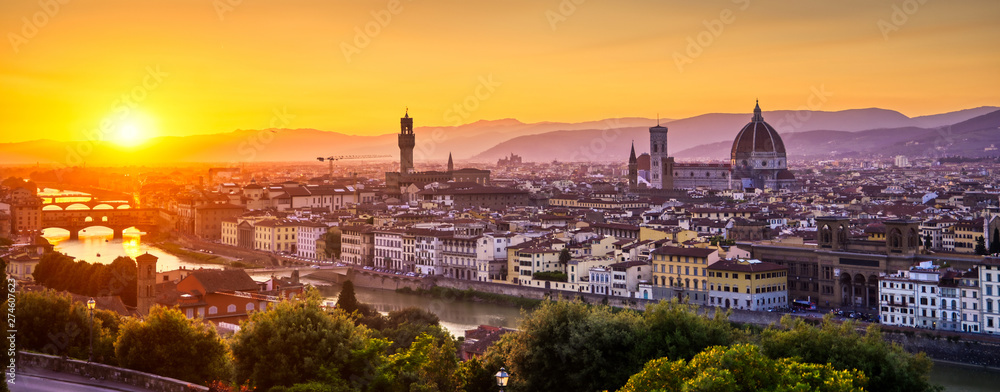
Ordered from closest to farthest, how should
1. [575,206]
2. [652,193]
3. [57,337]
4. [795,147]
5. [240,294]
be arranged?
[57,337], [240,294], [575,206], [652,193], [795,147]

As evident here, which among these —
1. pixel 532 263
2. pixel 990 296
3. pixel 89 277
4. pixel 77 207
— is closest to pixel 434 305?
pixel 532 263

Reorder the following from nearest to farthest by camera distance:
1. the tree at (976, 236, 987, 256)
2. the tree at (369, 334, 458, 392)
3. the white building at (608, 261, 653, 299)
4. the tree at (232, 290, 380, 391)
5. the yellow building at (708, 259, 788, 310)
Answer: the tree at (369, 334, 458, 392)
the tree at (232, 290, 380, 391)
the yellow building at (708, 259, 788, 310)
the white building at (608, 261, 653, 299)
the tree at (976, 236, 987, 256)

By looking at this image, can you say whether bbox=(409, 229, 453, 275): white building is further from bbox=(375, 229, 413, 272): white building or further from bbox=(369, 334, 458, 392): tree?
bbox=(369, 334, 458, 392): tree

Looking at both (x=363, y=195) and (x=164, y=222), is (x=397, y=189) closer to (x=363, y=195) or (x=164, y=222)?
(x=363, y=195)

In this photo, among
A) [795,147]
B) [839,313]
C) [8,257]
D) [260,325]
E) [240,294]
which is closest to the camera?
[260,325]

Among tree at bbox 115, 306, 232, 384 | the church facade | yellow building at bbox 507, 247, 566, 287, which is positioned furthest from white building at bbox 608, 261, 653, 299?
the church facade

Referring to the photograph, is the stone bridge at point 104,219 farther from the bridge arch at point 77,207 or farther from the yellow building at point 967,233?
the yellow building at point 967,233

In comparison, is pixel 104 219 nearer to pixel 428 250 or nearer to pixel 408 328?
pixel 428 250

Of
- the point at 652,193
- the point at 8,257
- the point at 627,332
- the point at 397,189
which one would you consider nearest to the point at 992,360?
the point at 627,332
